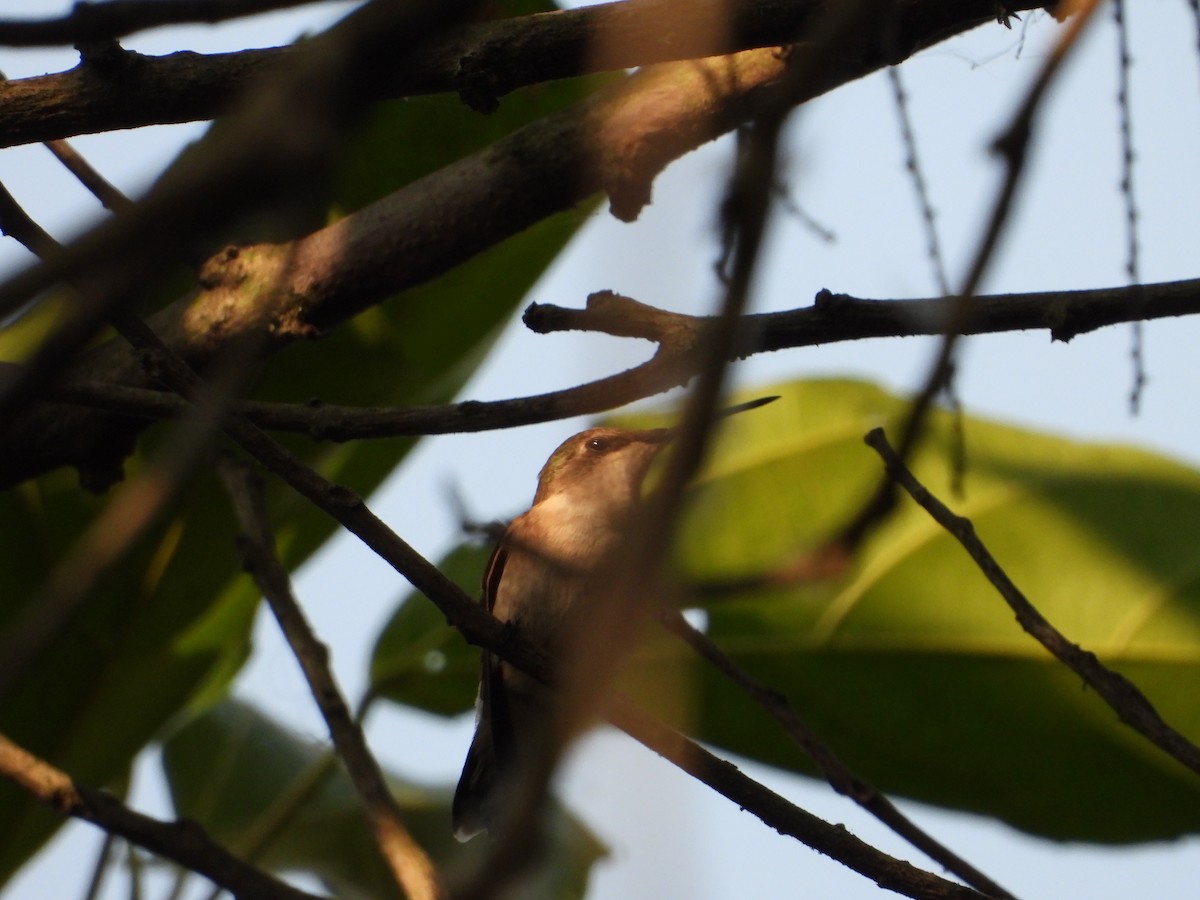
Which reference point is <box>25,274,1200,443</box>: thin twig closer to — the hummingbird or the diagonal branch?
the diagonal branch

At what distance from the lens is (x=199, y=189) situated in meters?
0.64

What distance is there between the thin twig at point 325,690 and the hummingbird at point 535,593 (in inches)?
25.9

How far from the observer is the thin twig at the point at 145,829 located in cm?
257

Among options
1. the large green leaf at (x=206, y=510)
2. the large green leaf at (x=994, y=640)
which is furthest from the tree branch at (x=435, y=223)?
the large green leaf at (x=994, y=640)

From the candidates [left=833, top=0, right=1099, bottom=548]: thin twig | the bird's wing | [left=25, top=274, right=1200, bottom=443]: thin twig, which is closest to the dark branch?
[left=833, top=0, right=1099, bottom=548]: thin twig

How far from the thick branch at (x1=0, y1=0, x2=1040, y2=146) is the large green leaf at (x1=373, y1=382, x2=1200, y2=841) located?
5.83ft

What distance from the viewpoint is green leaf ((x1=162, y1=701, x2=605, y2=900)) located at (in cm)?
407

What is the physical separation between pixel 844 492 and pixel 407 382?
1.47 meters

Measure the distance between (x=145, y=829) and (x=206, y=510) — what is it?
1.11m

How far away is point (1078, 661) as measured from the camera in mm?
2238

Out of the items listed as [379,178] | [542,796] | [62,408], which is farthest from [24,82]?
[542,796]

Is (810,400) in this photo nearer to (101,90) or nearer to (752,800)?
(752,800)

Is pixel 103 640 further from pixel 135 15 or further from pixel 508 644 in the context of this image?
pixel 135 15

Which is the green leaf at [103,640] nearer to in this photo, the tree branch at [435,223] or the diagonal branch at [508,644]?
the tree branch at [435,223]
